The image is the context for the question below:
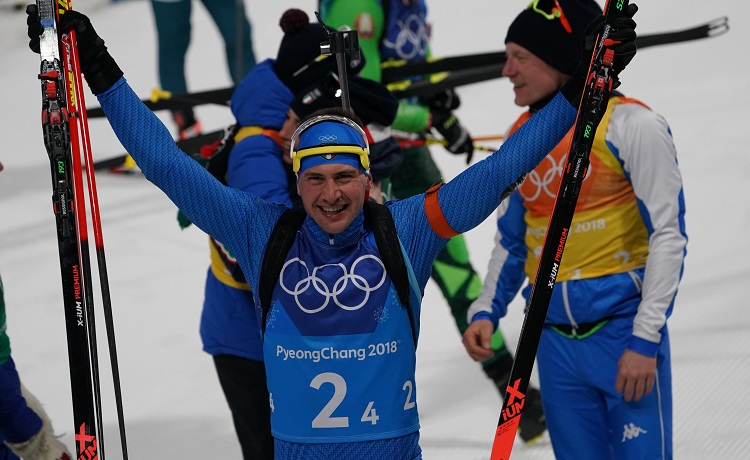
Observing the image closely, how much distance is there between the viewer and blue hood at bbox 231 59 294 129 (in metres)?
3.55

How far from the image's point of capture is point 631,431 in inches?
128

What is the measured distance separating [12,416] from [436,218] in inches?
52.3

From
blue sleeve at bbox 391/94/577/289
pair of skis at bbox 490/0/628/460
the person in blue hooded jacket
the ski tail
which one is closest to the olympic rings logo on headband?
the person in blue hooded jacket

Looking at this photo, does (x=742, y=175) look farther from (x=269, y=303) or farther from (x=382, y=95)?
(x=269, y=303)

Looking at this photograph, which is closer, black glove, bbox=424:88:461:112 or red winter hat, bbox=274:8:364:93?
red winter hat, bbox=274:8:364:93

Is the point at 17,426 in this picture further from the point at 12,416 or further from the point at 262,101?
the point at 262,101

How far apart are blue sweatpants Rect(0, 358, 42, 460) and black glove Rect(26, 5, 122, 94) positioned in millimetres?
914

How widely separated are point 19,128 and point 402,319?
7005 millimetres

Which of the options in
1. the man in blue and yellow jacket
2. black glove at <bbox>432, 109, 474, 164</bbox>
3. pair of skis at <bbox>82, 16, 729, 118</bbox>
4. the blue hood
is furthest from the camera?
black glove at <bbox>432, 109, 474, 164</bbox>

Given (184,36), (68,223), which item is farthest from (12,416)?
(184,36)

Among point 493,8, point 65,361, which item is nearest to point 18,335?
point 65,361

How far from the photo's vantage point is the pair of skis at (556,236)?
2.54 meters

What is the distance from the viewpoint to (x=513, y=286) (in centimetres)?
362

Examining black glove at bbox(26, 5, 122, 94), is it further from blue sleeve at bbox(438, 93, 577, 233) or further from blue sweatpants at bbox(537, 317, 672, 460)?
blue sweatpants at bbox(537, 317, 672, 460)
